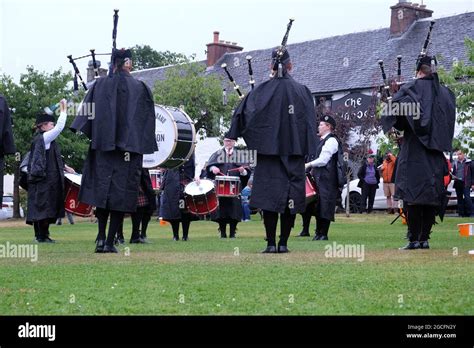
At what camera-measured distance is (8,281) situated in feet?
30.6

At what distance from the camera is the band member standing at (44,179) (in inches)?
666

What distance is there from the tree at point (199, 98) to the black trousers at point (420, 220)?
3022 centimetres

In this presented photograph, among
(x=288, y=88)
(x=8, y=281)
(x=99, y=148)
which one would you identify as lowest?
(x=8, y=281)

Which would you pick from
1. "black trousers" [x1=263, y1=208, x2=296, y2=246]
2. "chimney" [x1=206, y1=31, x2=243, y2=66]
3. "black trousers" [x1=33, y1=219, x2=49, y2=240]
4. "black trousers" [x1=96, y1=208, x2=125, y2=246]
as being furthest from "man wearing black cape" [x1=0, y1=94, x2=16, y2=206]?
"chimney" [x1=206, y1=31, x2=243, y2=66]

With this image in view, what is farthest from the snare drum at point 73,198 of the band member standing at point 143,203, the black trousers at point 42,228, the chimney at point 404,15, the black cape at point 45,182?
the chimney at point 404,15

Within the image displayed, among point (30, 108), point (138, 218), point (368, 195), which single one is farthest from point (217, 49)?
point (138, 218)

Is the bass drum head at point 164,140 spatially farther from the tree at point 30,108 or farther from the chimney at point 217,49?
the chimney at point 217,49

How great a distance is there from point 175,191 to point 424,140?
21.2 ft

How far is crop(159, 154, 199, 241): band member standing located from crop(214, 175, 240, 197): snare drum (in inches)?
21.6

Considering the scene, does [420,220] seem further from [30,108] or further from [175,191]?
[30,108]

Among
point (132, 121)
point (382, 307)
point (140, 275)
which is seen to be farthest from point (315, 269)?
point (132, 121)

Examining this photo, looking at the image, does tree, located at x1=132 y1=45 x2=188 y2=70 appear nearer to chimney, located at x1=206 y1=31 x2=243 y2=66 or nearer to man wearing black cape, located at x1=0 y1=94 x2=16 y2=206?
chimney, located at x1=206 y1=31 x2=243 y2=66
